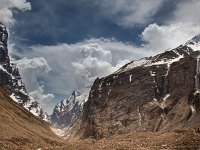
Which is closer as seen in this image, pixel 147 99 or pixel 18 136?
pixel 18 136

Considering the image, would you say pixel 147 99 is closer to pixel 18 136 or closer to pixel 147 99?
pixel 147 99

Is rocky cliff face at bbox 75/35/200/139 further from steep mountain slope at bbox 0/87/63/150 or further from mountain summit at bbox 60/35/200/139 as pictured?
steep mountain slope at bbox 0/87/63/150

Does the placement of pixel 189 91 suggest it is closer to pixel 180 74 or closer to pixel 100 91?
pixel 180 74

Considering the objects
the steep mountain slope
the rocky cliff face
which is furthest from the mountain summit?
the steep mountain slope

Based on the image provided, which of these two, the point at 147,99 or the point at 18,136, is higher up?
the point at 147,99

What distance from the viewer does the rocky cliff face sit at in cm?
14425

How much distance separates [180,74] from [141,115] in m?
23.4

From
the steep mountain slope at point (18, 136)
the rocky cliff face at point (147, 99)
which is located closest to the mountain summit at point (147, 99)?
the rocky cliff face at point (147, 99)

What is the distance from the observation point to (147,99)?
161875 millimetres

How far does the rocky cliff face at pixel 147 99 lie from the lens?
5679 inches

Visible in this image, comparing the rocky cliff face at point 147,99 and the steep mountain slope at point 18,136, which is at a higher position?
the rocky cliff face at point 147,99

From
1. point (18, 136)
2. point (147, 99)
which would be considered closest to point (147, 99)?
point (147, 99)

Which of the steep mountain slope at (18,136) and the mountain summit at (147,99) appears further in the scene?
the mountain summit at (147,99)

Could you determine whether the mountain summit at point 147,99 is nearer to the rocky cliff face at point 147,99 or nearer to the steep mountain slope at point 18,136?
the rocky cliff face at point 147,99
